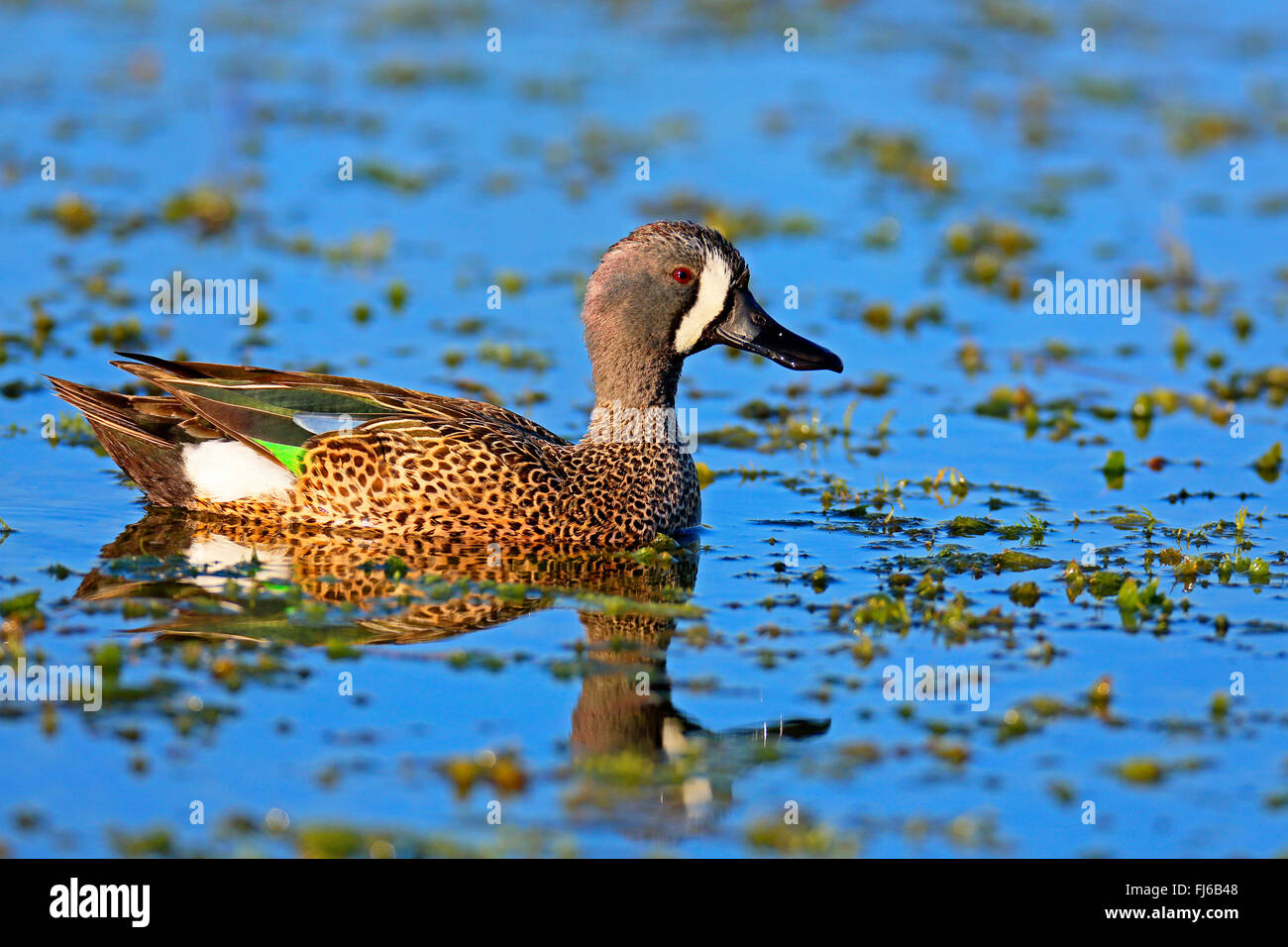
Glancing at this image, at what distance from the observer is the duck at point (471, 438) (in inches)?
306

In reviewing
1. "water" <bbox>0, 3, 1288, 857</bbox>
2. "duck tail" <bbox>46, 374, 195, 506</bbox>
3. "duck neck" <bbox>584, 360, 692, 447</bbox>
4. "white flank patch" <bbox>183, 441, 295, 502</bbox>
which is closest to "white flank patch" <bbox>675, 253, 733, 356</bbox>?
"duck neck" <bbox>584, 360, 692, 447</bbox>

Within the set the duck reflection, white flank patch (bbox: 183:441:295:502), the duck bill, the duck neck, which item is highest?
the duck bill

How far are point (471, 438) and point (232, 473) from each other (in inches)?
44.1

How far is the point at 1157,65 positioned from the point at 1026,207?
17.8 feet

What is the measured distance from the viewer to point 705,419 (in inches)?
407

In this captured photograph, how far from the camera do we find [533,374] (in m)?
10.8

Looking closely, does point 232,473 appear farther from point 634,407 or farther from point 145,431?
point 634,407

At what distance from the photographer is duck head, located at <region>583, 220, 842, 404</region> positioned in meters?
8.10

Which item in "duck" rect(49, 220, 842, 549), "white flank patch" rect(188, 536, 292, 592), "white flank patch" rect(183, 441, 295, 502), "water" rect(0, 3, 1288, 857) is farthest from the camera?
"white flank patch" rect(183, 441, 295, 502)

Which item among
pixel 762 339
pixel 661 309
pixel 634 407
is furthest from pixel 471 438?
pixel 762 339

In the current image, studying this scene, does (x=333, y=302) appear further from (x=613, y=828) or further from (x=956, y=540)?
(x=613, y=828)

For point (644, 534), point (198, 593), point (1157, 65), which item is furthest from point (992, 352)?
point (1157, 65)

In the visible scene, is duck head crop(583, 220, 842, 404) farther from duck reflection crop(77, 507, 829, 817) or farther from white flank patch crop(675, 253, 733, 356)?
duck reflection crop(77, 507, 829, 817)

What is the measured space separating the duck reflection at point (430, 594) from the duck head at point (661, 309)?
2.80 feet
